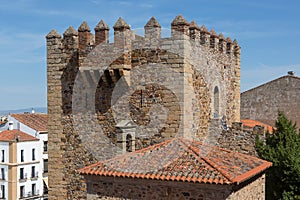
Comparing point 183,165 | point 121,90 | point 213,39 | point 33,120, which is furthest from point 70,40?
point 33,120

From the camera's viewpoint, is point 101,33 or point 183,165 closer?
point 183,165

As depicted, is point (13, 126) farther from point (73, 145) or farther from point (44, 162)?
point (73, 145)

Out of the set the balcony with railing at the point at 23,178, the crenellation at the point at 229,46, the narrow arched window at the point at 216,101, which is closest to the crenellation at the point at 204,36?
the narrow arched window at the point at 216,101

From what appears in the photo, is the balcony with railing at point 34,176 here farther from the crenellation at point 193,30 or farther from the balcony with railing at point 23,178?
the crenellation at point 193,30

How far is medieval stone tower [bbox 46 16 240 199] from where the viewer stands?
12281 mm

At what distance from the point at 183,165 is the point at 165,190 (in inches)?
26.2

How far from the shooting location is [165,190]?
980 centimetres

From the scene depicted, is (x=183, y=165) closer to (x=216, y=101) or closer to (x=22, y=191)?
(x=216, y=101)

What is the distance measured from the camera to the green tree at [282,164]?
12.4 metres

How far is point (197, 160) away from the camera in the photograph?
10.0 meters

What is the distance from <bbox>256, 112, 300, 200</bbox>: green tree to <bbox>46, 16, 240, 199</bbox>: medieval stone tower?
1932 millimetres

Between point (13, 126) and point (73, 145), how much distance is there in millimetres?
28351

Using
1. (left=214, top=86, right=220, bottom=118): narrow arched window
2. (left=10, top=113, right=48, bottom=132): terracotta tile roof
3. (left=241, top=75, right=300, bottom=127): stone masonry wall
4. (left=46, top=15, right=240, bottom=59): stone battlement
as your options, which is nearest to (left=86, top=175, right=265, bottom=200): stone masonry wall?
(left=46, top=15, right=240, bottom=59): stone battlement

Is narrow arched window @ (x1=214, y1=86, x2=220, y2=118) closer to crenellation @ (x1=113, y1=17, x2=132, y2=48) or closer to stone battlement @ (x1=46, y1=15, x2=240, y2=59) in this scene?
stone battlement @ (x1=46, y1=15, x2=240, y2=59)
